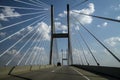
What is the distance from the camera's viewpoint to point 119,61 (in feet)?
46.1

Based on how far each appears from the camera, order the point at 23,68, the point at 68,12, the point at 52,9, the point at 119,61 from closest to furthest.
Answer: the point at 119,61
the point at 23,68
the point at 52,9
the point at 68,12

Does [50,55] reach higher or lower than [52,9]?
lower

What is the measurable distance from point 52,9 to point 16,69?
27.0 metres

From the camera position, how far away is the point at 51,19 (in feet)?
154

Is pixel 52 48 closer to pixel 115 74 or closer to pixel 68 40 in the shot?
pixel 68 40

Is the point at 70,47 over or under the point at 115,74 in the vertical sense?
over

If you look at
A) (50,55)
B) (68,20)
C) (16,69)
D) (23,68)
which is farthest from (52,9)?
(16,69)

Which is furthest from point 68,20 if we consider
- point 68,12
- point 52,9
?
point 52,9

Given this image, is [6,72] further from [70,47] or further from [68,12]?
[70,47]

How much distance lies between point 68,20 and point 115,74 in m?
33.3

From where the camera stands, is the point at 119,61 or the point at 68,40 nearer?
the point at 119,61

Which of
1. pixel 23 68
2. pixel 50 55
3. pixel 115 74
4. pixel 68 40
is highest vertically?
pixel 68 40

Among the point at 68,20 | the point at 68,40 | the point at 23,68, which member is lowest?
the point at 23,68

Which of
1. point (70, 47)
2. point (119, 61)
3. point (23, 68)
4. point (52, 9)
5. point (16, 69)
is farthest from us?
point (70, 47)
